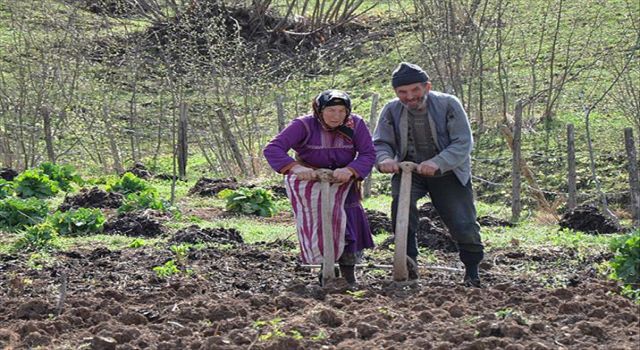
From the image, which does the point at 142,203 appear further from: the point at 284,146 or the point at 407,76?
the point at 407,76

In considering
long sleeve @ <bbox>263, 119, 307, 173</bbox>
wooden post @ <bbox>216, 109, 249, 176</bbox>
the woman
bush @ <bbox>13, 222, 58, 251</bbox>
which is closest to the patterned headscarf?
the woman

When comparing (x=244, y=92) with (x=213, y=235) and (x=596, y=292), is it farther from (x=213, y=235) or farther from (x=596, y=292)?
(x=596, y=292)

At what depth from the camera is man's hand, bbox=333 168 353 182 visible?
7789 millimetres

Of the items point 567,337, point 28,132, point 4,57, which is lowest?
point 567,337

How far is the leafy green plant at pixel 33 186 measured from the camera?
15141 millimetres

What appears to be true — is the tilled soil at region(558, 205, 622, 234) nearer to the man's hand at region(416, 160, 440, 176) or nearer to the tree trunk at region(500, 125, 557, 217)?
the tree trunk at region(500, 125, 557, 217)

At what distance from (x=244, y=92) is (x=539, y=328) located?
1402cm

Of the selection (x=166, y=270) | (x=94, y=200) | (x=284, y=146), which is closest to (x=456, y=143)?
(x=284, y=146)

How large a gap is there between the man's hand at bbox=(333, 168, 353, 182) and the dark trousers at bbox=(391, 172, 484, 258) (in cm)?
41

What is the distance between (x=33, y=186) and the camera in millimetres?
15305

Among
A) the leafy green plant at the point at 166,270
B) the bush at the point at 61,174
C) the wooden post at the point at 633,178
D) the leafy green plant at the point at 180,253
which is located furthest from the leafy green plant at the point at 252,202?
the leafy green plant at the point at 166,270

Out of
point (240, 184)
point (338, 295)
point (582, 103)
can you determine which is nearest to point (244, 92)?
point (240, 184)

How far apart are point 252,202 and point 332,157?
6.32m

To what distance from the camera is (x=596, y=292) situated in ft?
23.5
